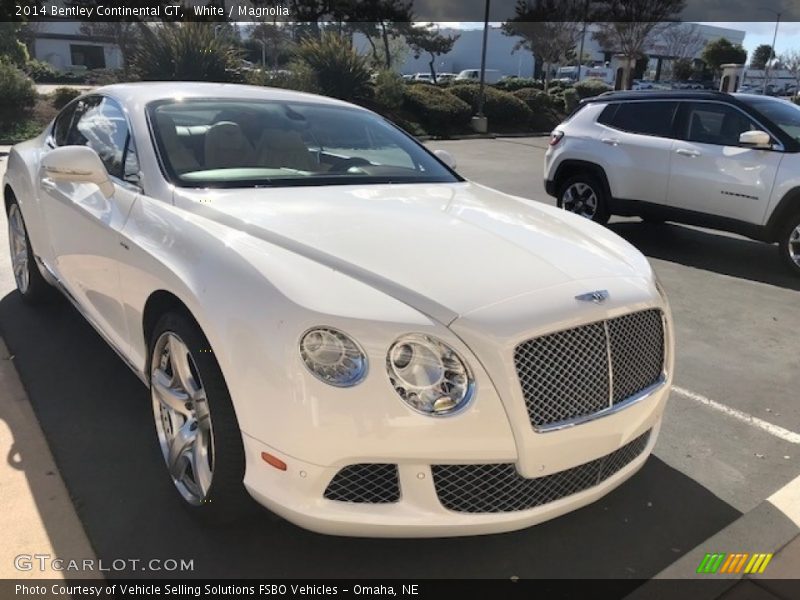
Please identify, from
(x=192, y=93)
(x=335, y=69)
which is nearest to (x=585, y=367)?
(x=192, y=93)

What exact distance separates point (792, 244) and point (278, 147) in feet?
18.1

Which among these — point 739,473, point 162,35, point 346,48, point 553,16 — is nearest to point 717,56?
point 553,16

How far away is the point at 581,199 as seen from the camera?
27.7ft

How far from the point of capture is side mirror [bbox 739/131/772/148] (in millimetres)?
6605

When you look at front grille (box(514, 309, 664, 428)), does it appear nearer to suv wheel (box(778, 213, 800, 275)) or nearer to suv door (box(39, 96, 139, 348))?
suv door (box(39, 96, 139, 348))

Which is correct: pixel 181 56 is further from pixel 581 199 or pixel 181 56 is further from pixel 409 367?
pixel 409 367

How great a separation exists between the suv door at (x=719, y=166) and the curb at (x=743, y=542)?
448cm

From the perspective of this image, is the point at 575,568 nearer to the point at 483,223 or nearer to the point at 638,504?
the point at 638,504

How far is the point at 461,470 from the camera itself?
2.15 m

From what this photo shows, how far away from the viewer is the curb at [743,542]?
2.41m

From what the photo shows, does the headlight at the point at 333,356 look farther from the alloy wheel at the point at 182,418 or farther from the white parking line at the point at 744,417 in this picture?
the white parking line at the point at 744,417

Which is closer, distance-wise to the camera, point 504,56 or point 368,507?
point 368,507

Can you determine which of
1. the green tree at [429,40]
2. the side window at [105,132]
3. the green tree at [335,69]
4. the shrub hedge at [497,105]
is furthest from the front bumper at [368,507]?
the green tree at [429,40]

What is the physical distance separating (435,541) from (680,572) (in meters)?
0.91
